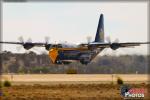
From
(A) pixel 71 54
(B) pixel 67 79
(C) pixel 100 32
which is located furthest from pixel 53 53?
(B) pixel 67 79

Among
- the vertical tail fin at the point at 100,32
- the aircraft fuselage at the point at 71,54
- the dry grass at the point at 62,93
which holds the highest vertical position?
the vertical tail fin at the point at 100,32

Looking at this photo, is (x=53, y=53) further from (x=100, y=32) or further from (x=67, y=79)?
(x=67, y=79)

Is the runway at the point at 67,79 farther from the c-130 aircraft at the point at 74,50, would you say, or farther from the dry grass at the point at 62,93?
the c-130 aircraft at the point at 74,50

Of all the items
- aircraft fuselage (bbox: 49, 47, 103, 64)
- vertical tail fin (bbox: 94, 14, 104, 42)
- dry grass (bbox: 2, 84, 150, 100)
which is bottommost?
dry grass (bbox: 2, 84, 150, 100)

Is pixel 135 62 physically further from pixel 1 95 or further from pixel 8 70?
pixel 1 95

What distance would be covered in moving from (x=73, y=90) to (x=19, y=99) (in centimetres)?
883

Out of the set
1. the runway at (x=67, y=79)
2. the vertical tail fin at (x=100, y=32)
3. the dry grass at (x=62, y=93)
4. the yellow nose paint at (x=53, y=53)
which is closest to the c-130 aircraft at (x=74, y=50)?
the yellow nose paint at (x=53, y=53)

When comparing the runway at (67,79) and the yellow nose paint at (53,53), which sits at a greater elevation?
the yellow nose paint at (53,53)

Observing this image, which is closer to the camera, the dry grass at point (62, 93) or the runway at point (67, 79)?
the dry grass at point (62, 93)

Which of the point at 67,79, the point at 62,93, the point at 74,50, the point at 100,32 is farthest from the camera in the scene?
the point at 100,32

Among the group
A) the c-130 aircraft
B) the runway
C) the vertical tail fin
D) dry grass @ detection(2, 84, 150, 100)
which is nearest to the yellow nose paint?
the c-130 aircraft

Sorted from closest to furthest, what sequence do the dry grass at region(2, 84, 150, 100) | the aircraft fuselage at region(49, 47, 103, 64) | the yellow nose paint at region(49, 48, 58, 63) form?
1. the dry grass at region(2, 84, 150, 100)
2. the yellow nose paint at region(49, 48, 58, 63)
3. the aircraft fuselage at region(49, 47, 103, 64)

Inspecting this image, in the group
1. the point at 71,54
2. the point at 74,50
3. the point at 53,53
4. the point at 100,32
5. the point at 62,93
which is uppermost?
the point at 100,32

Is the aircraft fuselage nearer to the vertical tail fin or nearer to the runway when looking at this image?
the vertical tail fin
